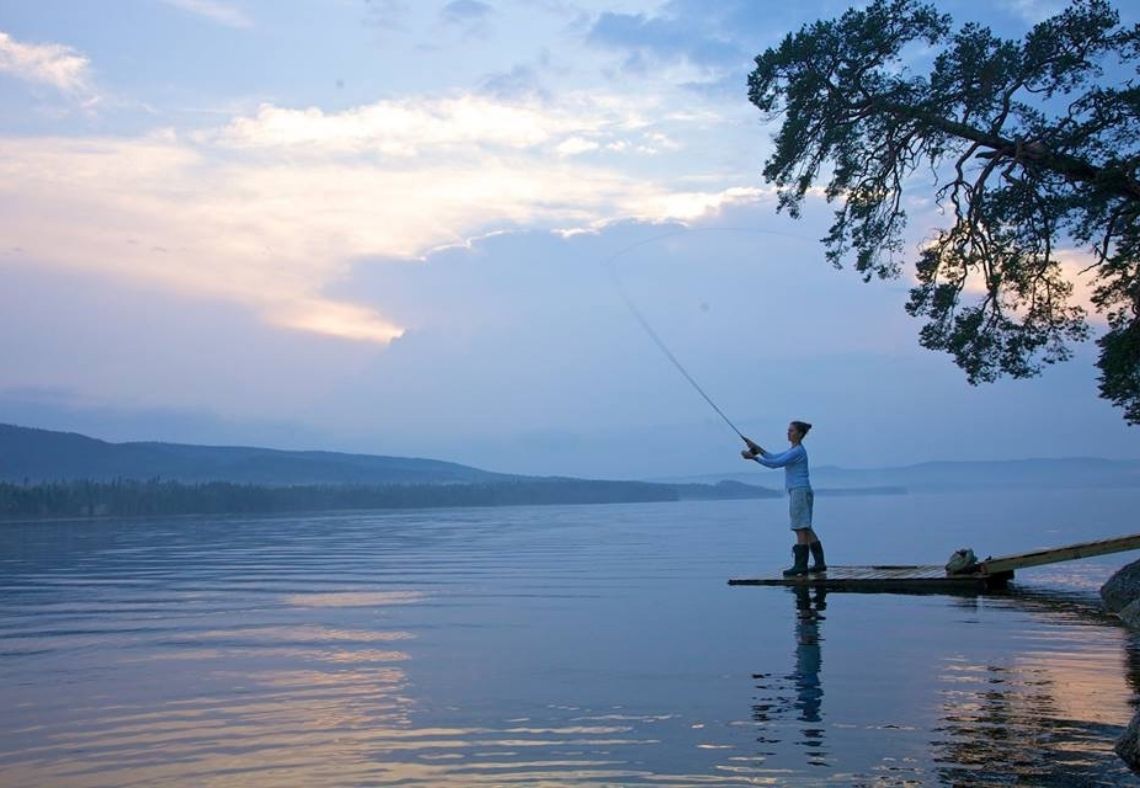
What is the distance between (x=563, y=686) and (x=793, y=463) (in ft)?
32.5

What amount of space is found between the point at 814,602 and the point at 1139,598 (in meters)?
5.33

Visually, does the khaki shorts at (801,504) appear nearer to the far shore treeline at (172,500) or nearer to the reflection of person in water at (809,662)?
the reflection of person in water at (809,662)

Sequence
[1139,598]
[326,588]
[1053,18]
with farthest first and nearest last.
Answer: [326,588] → [1053,18] → [1139,598]

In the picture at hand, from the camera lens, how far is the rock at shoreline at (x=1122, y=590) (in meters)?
19.5

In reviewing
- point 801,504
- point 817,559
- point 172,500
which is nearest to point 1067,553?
point 817,559

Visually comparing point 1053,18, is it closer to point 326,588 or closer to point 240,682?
point 240,682

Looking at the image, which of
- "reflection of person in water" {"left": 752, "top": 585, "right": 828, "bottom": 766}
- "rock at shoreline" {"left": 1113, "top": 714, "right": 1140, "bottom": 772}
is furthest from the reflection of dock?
"rock at shoreline" {"left": 1113, "top": 714, "right": 1140, "bottom": 772}

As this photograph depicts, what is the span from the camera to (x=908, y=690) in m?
11.9

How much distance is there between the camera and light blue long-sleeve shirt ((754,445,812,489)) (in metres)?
21.0

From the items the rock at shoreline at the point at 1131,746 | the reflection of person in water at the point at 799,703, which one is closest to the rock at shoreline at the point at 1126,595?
the reflection of person in water at the point at 799,703

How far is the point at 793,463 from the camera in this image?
21.4 meters

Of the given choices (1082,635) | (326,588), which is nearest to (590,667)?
(1082,635)

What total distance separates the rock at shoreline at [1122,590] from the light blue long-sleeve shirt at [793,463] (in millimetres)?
5494

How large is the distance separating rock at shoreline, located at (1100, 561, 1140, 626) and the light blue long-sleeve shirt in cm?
549
